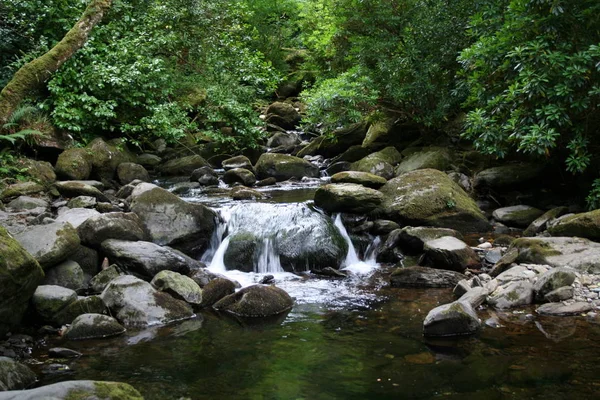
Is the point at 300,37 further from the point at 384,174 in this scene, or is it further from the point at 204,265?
the point at 204,265

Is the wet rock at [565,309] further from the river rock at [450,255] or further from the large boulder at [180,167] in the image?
the large boulder at [180,167]

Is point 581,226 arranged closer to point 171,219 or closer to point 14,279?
point 171,219

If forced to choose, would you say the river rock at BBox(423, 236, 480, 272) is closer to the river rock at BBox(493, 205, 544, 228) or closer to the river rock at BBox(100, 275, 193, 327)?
the river rock at BBox(493, 205, 544, 228)

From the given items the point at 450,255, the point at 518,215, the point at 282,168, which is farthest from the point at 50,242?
the point at 282,168

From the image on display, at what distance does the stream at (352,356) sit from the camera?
16.5ft

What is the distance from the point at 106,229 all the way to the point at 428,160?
29.7 ft

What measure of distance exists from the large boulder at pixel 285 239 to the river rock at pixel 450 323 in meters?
3.81

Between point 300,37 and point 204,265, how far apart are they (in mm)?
20546

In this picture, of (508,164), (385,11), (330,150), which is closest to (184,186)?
(330,150)

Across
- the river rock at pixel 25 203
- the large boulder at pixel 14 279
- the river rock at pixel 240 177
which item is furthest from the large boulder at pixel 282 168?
the large boulder at pixel 14 279

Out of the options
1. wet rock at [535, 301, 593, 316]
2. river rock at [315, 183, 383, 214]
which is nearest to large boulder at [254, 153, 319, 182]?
river rock at [315, 183, 383, 214]

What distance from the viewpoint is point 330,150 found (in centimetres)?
1880

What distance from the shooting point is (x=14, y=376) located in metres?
5.14

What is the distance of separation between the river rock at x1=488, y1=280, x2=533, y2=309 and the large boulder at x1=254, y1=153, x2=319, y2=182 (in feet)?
31.5
